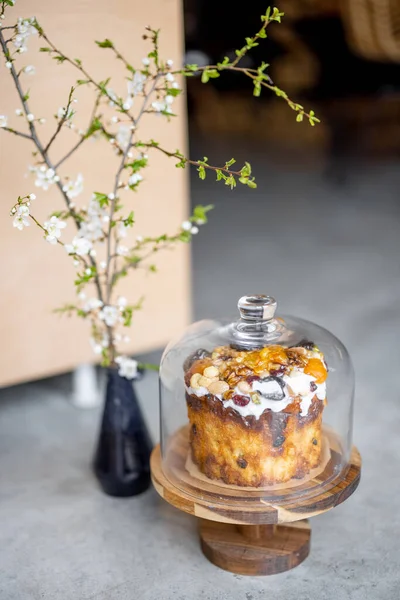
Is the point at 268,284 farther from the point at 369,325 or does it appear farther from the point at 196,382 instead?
the point at 196,382

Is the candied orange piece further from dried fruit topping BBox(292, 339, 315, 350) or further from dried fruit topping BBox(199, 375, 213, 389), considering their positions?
dried fruit topping BBox(199, 375, 213, 389)

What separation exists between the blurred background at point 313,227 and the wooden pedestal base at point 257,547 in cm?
3

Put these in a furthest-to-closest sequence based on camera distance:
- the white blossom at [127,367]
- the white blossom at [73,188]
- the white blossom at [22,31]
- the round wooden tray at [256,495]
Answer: the white blossom at [127,367]
the white blossom at [73,188]
the white blossom at [22,31]
the round wooden tray at [256,495]

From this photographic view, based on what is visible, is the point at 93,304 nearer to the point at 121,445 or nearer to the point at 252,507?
the point at 121,445

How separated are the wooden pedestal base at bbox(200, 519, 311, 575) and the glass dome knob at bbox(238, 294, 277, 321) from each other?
14.5 inches

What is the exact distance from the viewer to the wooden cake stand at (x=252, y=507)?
3.89 ft

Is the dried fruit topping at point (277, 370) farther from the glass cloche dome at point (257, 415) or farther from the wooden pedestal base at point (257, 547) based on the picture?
the wooden pedestal base at point (257, 547)

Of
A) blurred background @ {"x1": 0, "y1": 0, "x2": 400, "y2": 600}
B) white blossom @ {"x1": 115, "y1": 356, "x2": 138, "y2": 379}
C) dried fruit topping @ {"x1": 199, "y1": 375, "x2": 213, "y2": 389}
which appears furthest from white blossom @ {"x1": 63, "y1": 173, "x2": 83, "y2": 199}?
blurred background @ {"x1": 0, "y1": 0, "x2": 400, "y2": 600}

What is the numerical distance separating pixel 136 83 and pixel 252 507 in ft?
2.56

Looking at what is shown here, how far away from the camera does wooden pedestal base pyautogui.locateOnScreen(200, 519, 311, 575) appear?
1308 mm

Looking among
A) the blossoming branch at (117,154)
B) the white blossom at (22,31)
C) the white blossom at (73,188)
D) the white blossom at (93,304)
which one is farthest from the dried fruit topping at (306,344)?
the white blossom at (22,31)

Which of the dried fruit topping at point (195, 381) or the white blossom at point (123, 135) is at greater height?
the white blossom at point (123, 135)

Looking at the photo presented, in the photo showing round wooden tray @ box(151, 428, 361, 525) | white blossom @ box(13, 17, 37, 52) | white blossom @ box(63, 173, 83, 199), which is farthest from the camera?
white blossom @ box(63, 173, 83, 199)

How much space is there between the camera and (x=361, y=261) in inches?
124
